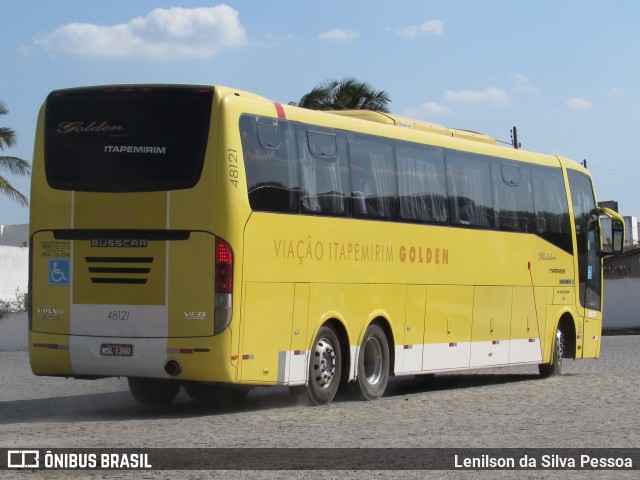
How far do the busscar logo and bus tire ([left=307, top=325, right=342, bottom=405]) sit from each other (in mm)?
2671

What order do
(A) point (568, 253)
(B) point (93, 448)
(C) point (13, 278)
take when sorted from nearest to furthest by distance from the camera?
(B) point (93, 448) → (A) point (568, 253) → (C) point (13, 278)

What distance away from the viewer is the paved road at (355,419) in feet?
38.8

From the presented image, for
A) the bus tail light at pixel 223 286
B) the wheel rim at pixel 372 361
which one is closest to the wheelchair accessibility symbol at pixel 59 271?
the bus tail light at pixel 223 286

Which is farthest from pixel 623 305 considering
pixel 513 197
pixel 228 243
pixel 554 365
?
pixel 228 243

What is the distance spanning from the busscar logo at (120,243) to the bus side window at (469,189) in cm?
612

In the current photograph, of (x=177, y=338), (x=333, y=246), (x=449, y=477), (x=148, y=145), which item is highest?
(x=148, y=145)

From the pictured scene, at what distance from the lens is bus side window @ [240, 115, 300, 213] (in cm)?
1482

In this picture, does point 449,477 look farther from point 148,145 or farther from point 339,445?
point 148,145

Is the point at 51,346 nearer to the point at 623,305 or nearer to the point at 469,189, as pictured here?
the point at 469,189

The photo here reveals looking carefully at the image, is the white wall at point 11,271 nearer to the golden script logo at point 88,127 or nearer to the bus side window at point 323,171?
the bus side window at point 323,171

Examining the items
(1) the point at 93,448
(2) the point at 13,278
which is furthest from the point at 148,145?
(2) the point at 13,278

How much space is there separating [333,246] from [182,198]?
2629mm

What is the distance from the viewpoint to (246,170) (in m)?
14.7

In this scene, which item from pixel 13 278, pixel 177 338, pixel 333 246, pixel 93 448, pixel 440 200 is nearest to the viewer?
pixel 93 448
